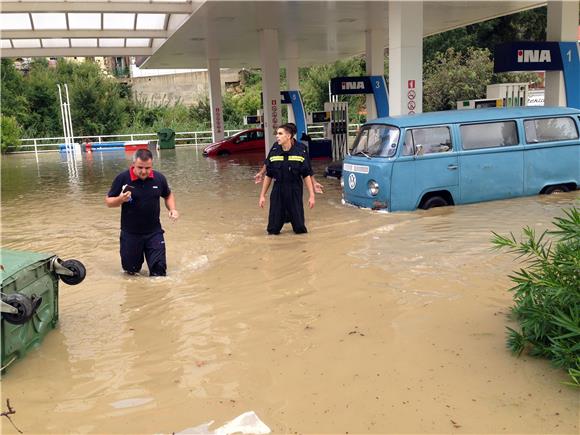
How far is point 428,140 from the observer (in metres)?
10.0

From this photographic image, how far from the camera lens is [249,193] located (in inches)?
561

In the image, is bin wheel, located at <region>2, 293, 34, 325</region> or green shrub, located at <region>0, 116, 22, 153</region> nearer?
bin wheel, located at <region>2, 293, 34, 325</region>

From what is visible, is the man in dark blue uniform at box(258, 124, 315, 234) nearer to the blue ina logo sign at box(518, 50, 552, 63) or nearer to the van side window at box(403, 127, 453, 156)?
the van side window at box(403, 127, 453, 156)

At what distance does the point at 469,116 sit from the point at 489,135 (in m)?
0.50

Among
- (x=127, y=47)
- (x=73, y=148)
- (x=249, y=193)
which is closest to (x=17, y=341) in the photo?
(x=249, y=193)

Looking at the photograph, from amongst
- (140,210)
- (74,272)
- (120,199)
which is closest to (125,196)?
(120,199)

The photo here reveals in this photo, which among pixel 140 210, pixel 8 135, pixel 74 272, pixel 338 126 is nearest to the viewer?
pixel 74 272

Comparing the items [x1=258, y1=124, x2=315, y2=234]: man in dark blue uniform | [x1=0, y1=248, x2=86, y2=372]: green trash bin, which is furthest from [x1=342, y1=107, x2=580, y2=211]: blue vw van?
[x1=0, y1=248, x2=86, y2=372]: green trash bin

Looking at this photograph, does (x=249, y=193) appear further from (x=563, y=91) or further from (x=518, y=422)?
(x=518, y=422)

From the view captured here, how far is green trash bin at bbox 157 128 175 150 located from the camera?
3506 centimetres

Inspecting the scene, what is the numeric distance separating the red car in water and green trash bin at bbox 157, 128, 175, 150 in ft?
26.3

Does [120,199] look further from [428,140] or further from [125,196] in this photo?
[428,140]

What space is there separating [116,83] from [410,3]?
37.3m

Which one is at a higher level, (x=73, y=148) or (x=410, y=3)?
(x=410, y=3)
